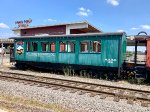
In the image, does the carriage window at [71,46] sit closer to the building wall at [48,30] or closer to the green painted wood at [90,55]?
the green painted wood at [90,55]

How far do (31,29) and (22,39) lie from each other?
12.0 m

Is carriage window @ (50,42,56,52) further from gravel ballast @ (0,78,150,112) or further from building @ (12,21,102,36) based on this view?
building @ (12,21,102,36)

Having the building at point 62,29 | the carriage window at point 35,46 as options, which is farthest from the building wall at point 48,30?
the carriage window at point 35,46

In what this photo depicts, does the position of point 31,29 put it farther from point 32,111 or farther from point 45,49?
point 32,111

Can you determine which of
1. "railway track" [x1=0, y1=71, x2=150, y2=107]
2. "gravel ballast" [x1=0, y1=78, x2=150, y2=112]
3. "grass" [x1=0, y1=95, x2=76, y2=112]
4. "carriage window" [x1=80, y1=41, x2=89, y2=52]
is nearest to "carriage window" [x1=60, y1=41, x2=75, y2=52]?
"carriage window" [x1=80, y1=41, x2=89, y2=52]

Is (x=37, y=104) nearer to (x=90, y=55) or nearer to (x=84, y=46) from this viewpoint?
(x=90, y=55)

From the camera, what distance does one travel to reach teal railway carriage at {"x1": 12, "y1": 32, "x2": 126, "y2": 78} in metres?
14.9

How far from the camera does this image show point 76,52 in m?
16.4

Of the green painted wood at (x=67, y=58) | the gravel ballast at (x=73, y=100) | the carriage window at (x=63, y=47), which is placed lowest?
the gravel ballast at (x=73, y=100)

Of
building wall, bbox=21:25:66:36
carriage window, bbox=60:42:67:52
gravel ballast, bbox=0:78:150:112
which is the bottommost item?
gravel ballast, bbox=0:78:150:112

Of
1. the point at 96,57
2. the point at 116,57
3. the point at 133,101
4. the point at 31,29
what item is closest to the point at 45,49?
the point at 96,57

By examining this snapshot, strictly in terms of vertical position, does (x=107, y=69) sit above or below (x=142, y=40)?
below

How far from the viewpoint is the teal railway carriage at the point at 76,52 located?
14898 millimetres

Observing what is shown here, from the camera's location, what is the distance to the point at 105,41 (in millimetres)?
15148
